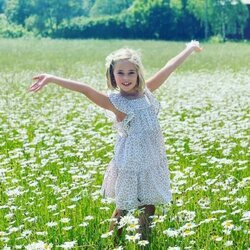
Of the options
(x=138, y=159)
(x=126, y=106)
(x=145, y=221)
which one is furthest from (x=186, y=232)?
(x=126, y=106)

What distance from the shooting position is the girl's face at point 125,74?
3945 mm

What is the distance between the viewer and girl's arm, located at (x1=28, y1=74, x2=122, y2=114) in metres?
3.78

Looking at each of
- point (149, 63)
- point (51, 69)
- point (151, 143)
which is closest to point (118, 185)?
point (151, 143)

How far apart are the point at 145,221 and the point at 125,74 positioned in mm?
849

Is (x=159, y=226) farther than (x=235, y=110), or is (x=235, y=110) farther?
(x=235, y=110)

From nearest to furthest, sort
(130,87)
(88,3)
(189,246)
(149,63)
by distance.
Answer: (189,246), (130,87), (149,63), (88,3)

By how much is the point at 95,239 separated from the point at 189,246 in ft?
2.08

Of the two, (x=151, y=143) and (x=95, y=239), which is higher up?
(x=151, y=143)

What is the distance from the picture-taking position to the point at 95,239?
4.09 m

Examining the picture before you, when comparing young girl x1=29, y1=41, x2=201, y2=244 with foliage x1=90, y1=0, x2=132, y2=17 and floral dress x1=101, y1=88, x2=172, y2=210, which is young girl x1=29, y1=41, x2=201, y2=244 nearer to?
floral dress x1=101, y1=88, x2=172, y2=210

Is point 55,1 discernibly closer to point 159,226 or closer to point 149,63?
point 149,63

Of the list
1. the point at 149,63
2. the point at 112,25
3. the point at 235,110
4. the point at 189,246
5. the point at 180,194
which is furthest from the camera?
the point at 112,25

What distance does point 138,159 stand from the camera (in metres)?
3.99

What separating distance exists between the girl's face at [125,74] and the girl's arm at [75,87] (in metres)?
0.13
